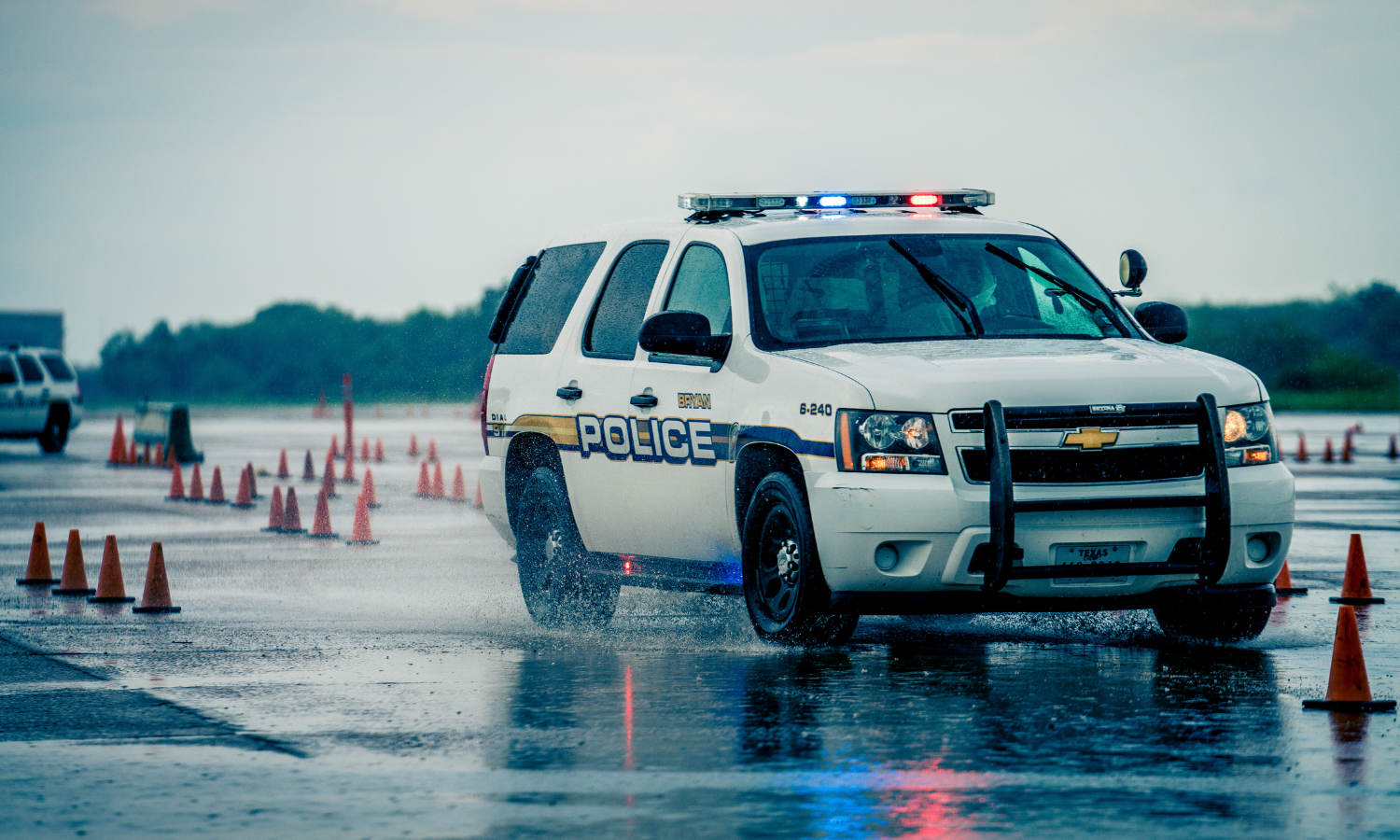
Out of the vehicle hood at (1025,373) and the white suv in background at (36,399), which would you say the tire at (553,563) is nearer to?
the vehicle hood at (1025,373)

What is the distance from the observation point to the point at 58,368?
124ft

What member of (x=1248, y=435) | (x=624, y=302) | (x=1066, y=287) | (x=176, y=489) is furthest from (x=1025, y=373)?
(x=176, y=489)

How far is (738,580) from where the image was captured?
10.2 m

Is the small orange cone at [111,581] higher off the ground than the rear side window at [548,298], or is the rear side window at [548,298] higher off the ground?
the rear side window at [548,298]

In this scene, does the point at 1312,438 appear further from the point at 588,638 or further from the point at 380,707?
the point at 380,707

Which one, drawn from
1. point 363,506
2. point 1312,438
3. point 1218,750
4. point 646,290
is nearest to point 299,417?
point 1312,438

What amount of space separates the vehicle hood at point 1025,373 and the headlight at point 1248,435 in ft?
0.19

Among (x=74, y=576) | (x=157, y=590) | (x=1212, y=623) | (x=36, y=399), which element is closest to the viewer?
(x=1212, y=623)

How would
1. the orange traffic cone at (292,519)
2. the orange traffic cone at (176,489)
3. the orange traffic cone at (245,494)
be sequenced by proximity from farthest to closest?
the orange traffic cone at (176,489), the orange traffic cone at (245,494), the orange traffic cone at (292,519)

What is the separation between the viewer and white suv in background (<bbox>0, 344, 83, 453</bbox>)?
36.3 meters

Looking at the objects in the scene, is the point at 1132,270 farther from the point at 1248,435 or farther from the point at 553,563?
the point at 553,563

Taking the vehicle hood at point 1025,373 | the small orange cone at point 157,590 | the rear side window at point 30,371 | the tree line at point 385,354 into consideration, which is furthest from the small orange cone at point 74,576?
the tree line at point 385,354

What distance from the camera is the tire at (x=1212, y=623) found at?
999 cm

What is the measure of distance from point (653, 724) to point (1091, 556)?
2276 millimetres
